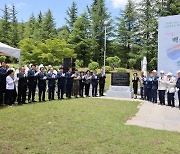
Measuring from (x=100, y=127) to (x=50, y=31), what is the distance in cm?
4347

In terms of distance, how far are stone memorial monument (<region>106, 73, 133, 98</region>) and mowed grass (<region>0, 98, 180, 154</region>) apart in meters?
7.21

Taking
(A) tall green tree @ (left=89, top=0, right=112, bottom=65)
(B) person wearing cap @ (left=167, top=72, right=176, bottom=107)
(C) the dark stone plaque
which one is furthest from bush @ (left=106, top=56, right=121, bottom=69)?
(B) person wearing cap @ (left=167, top=72, right=176, bottom=107)

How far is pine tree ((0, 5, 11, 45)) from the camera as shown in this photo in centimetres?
5000

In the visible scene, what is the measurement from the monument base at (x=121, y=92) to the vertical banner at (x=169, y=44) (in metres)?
2.25

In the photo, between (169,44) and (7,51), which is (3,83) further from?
(169,44)

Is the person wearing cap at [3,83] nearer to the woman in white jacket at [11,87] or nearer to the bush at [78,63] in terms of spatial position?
the woman in white jacket at [11,87]

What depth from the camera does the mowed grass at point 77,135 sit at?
5.34 meters

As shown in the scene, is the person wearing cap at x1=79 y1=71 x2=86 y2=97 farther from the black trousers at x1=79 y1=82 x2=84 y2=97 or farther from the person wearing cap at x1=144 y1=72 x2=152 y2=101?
the person wearing cap at x1=144 y1=72 x2=152 y2=101

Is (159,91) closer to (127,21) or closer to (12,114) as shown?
(12,114)

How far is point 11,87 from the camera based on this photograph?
10570 mm

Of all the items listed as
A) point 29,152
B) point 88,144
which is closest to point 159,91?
point 88,144

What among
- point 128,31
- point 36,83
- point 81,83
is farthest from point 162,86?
point 128,31

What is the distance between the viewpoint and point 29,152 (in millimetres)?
5027

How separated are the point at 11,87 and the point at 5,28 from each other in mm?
44710
